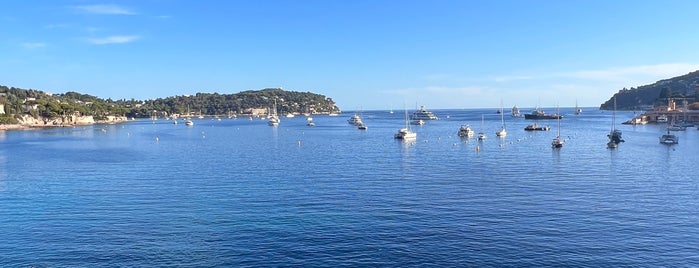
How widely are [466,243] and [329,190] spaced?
64.2ft

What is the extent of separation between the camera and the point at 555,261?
91.0 feet

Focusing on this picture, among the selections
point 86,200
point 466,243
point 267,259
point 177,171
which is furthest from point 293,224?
point 177,171

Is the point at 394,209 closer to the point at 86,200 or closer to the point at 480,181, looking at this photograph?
the point at 480,181

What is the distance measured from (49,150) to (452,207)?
81937 millimetres

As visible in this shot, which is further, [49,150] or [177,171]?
[49,150]

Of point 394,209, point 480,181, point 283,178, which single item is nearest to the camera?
point 394,209

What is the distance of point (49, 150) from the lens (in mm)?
96625

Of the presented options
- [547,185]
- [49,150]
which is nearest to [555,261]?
[547,185]

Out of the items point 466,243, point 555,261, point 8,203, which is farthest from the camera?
point 8,203

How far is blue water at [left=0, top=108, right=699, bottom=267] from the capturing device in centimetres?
2902

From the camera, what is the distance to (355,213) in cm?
3853

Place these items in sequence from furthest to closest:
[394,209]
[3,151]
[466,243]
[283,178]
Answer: [3,151] < [283,178] < [394,209] < [466,243]

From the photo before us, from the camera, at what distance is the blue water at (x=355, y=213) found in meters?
29.0

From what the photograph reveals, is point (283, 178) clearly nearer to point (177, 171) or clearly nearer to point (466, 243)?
point (177, 171)
